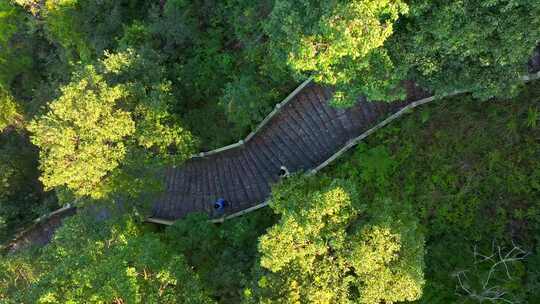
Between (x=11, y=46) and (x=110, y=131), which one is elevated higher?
(x=11, y=46)

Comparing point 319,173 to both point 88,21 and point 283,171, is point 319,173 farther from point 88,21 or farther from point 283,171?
point 88,21

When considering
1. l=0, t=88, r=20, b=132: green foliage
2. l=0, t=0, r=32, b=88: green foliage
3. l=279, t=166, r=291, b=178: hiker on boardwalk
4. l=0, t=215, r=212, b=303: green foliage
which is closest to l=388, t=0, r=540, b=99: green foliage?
l=279, t=166, r=291, b=178: hiker on boardwalk

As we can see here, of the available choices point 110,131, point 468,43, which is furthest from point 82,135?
point 468,43

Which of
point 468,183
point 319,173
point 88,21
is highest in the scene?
point 88,21

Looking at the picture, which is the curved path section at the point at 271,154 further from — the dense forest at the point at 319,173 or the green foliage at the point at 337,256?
the green foliage at the point at 337,256

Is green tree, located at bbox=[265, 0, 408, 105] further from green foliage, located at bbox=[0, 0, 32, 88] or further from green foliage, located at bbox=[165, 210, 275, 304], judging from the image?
green foliage, located at bbox=[0, 0, 32, 88]

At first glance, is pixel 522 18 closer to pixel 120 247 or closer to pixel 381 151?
pixel 381 151
